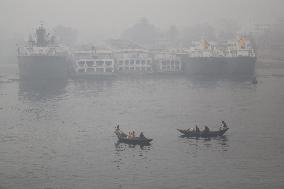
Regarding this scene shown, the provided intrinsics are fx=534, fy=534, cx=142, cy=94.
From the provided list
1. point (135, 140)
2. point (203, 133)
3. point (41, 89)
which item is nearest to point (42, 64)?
point (41, 89)

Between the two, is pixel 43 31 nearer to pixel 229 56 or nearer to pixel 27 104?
pixel 229 56

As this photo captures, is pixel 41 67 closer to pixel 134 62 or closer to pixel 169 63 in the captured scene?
pixel 134 62

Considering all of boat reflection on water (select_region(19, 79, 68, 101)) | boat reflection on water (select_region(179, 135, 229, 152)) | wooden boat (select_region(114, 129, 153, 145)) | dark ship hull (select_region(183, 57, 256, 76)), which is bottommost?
boat reflection on water (select_region(179, 135, 229, 152))

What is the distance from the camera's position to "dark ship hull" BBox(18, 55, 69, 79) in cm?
15462

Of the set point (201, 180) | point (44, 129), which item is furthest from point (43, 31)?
point (201, 180)

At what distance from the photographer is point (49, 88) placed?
421ft

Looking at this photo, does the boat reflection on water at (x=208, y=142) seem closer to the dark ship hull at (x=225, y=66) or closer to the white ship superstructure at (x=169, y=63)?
the dark ship hull at (x=225, y=66)

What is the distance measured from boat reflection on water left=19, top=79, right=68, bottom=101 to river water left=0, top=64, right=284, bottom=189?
0.86 feet

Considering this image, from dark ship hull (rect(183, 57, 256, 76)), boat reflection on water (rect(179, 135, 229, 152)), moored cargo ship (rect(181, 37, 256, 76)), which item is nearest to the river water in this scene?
boat reflection on water (rect(179, 135, 229, 152))

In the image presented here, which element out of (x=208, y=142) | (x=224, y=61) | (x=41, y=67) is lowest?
(x=208, y=142)

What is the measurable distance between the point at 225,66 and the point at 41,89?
61.9m

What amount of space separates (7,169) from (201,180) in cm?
2033

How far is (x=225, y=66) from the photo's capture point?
163000mm

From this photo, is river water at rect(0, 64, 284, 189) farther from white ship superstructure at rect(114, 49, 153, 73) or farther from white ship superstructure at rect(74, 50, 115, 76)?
white ship superstructure at rect(114, 49, 153, 73)
